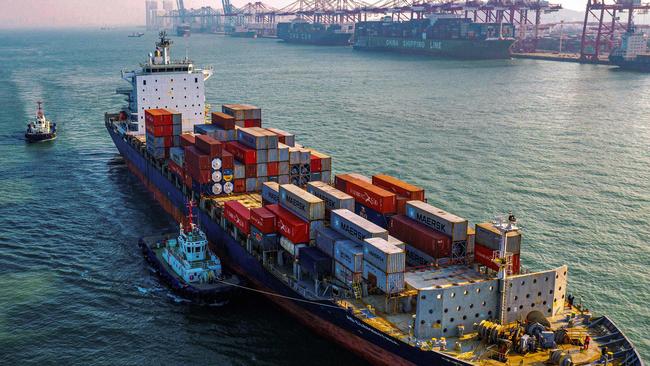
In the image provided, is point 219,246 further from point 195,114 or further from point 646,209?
point 646,209

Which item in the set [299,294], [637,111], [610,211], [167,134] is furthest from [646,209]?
[637,111]

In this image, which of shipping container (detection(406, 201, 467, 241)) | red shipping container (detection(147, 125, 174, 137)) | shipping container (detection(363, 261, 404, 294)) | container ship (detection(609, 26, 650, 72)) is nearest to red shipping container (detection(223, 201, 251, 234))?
shipping container (detection(406, 201, 467, 241))

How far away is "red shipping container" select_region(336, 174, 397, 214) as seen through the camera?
36.7 m

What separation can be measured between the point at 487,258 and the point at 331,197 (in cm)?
1007

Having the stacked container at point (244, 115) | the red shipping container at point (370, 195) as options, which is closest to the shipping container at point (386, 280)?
the red shipping container at point (370, 195)

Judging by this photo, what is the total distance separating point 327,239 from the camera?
110 feet

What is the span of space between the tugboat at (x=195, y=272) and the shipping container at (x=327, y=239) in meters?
6.77

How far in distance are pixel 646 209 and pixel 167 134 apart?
139 ft

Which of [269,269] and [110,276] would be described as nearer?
[269,269]

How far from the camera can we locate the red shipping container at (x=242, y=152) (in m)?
45.8

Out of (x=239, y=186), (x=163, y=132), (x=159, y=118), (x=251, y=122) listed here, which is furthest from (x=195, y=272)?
(x=251, y=122)

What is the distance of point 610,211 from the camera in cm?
5184

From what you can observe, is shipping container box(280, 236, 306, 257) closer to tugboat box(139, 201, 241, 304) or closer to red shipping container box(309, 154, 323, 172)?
tugboat box(139, 201, 241, 304)

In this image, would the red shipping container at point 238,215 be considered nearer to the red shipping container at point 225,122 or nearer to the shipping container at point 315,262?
the shipping container at point 315,262
